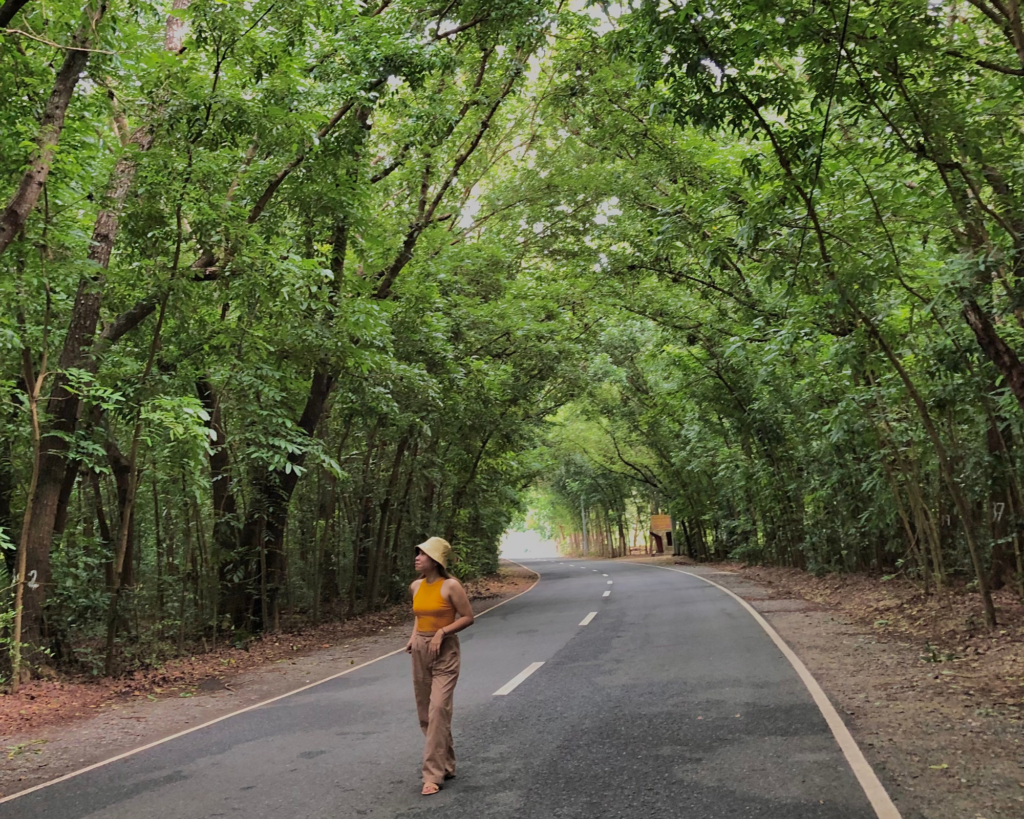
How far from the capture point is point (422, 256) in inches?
596

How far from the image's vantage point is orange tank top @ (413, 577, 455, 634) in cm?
506

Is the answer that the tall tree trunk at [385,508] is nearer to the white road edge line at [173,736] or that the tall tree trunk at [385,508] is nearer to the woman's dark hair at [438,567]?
the white road edge line at [173,736]

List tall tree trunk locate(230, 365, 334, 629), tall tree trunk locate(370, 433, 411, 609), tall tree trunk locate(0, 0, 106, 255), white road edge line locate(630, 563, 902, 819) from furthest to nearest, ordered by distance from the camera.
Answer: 1. tall tree trunk locate(370, 433, 411, 609)
2. tall tree trunk locate(230, 365, 334, 629)
3. tall tree trunk locate(0, 0, 106, 255)
4. white road edge line locate(630, 563, 902, 819)

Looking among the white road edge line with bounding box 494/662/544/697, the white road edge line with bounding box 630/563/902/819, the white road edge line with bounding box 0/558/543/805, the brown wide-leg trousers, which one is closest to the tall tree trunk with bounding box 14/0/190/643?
the white road edge line with bounding box 0/558/543/805

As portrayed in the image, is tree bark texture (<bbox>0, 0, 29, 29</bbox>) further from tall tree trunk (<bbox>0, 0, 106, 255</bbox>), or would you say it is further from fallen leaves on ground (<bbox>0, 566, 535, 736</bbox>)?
fallen leaves on ground (<bbox>0, 566, 535, 736</bbox>)

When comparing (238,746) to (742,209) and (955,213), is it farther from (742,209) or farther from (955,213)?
(955,213)

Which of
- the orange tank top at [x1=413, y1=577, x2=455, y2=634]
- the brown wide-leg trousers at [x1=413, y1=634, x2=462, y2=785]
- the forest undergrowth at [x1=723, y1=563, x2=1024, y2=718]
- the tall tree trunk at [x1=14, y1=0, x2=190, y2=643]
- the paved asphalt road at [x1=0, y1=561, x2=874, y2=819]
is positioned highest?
the tall tree trunk at [x1=14, y1=0, x2=190, y2=643]

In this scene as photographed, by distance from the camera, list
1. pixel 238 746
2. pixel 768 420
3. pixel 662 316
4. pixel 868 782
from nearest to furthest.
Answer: pixel 868 782, pixel 238 746, pixel 662 316, pixel 768 420

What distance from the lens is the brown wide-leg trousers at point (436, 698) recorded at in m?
4.83

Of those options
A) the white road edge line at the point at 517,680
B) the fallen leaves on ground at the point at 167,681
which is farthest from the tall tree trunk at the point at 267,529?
the white road edge line at the point at 517,680

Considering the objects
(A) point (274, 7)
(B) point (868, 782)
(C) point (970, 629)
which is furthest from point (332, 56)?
(C) point (970, 629)

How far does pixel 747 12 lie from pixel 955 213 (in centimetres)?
333

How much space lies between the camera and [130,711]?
8.55 metres

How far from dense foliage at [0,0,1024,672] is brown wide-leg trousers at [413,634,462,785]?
4.72 metres
